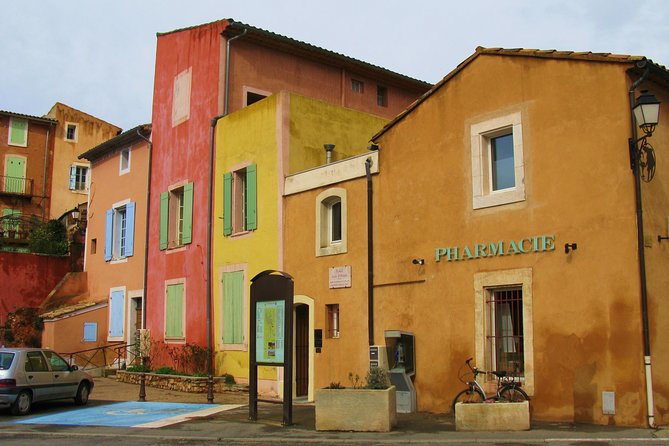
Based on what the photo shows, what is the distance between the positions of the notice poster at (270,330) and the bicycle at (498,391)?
10.5ft

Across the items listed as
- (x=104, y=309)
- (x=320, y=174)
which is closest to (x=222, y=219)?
(x=320, y=174)

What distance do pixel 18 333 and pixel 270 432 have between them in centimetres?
1742

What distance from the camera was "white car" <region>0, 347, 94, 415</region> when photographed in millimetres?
14516

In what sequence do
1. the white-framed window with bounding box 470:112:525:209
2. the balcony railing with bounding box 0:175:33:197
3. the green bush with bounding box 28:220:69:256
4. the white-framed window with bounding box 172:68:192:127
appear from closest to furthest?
1. the white-framed window with bounding box 470:112:525:209
2. the white-framed window with bounding box 172:68:192:127
3. the green bush with bounding box 28:220:69:256
4. the balcony railing with bounding box 0:175:33:197

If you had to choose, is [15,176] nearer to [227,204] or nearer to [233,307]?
[227,204]

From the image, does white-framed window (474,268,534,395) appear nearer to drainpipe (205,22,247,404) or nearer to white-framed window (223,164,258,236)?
white-framed window (223,164,258,236)

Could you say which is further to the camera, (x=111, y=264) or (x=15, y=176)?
(x=15, y=176)

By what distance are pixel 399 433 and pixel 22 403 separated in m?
8.20

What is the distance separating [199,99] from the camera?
21.5 metres

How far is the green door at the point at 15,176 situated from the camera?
38.2 meters

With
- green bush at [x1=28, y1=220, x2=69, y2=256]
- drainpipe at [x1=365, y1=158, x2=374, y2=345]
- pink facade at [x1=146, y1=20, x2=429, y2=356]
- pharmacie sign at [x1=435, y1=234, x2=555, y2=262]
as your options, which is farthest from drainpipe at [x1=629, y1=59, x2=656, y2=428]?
green bush at [x1=28, y1=220, x2=69, y2=256]

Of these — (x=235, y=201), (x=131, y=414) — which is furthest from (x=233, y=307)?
(x=131, y=414)

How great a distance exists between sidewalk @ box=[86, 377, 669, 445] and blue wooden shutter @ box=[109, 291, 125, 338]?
1138 cm

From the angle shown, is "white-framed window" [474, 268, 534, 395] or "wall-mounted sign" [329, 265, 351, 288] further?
"wall-mounted sign" [329, 265, 351, 288]
